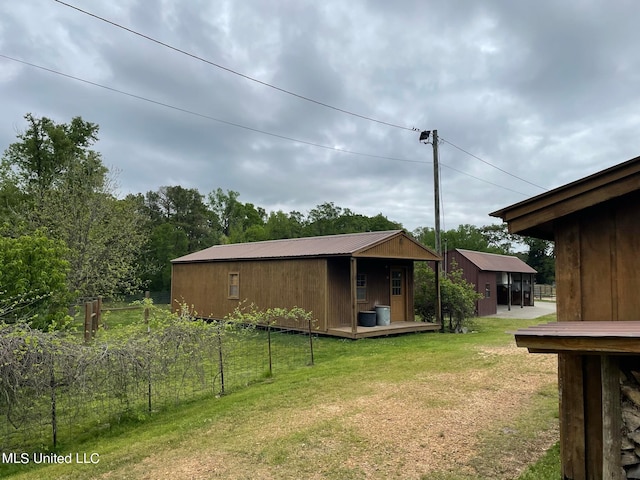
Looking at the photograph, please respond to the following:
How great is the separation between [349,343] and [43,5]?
9.44 metres

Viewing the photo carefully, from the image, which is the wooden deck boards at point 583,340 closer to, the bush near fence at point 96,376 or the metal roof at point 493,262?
the bush near fence at point 96,376

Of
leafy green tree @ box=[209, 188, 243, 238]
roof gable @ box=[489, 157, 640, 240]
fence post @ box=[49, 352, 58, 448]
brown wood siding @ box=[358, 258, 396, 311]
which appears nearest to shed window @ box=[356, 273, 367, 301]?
brown wood siding @ box=[358, 258, 396, 311]

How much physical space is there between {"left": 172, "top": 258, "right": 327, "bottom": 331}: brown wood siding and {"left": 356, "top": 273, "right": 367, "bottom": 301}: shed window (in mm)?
1511

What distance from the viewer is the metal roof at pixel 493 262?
71.9 feet

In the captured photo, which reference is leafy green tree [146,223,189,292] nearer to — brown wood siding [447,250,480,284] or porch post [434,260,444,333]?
brown wood siding [447,250,480,284]

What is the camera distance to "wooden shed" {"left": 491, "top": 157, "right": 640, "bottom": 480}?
2.82 m

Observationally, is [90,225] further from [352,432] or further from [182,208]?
[182,208]

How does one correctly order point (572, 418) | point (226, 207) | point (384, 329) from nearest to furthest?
point (572, 418) → point (384, 329) → point (226, 207)

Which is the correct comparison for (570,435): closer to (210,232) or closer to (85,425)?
(85,425)

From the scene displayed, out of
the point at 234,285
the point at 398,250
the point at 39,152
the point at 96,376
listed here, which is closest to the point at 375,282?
the point at 398,250

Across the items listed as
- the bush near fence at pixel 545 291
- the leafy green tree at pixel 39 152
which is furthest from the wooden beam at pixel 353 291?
the bush near fence at pixel 545 291

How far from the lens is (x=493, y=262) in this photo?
23.9 m

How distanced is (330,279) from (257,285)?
127 inches

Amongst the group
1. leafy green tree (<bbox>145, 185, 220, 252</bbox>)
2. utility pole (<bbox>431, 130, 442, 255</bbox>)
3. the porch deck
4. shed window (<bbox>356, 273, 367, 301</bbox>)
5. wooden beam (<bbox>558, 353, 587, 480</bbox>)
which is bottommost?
the porch deck
